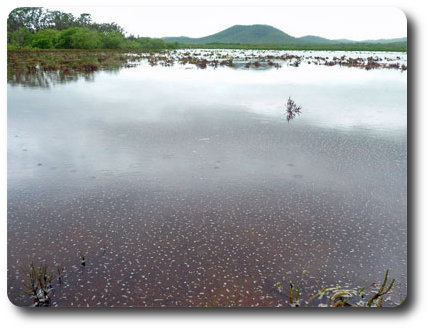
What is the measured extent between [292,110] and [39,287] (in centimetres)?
1372

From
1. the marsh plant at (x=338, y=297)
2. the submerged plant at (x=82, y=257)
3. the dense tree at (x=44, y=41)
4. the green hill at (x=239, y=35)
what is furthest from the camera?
the dense tree at (x=44, y=41)

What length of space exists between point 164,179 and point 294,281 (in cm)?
442

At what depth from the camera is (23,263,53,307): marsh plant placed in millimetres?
4641

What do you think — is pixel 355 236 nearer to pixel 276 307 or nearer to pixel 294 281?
pixel 294 281

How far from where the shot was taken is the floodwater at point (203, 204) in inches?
201

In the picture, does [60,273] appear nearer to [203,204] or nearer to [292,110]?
[203,204]

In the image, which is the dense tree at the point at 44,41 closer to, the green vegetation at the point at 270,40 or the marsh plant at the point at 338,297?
the green vegetation at the point at 270,40

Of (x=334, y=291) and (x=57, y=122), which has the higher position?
(x=57, y=122)

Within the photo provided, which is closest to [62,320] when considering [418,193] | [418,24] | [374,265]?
[374,265]

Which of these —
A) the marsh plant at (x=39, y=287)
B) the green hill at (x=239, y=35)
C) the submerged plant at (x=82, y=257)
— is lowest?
the marsh plant at (x=39, y=287)

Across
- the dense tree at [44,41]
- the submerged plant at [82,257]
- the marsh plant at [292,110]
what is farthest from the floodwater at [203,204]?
the dense tree at [44,41]

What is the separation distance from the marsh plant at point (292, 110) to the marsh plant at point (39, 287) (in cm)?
1191

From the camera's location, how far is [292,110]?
53.7 ft

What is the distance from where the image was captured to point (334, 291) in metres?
4.85
